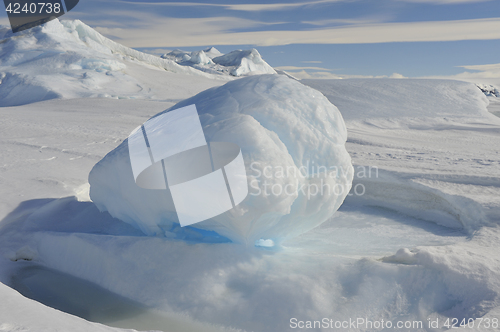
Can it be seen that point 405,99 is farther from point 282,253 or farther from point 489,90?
point 489,90

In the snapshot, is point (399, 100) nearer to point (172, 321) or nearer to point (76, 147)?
point (76, 147)

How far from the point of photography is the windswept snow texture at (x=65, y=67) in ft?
36.3

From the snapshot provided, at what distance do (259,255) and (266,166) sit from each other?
24.8 inches

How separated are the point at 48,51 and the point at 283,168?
14.0m

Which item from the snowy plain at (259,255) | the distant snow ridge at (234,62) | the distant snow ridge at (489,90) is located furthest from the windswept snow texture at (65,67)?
the distant snow ridge at (489,90)

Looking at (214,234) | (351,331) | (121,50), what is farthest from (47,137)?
(121,50)

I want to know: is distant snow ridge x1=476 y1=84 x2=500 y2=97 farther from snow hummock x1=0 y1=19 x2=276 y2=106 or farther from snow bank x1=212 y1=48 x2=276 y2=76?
snow hummock x1=0 y1=19 x2=276 y2=106

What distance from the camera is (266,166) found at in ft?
7.61

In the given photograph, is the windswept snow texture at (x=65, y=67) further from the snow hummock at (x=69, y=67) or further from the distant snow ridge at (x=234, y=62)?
the distant snow ridge at (x=234, y=62)

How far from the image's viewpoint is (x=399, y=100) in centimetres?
1139
